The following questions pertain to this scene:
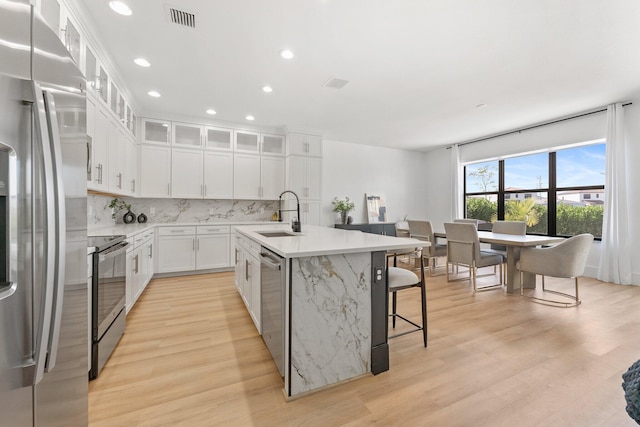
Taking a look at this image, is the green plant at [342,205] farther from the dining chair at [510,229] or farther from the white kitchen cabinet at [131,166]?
the white kitchen cabinet at [131,166]

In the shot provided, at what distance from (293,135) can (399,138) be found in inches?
97.9

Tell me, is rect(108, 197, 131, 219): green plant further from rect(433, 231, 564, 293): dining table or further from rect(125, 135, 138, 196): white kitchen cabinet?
rect(433, 231, 564, 293): dining table

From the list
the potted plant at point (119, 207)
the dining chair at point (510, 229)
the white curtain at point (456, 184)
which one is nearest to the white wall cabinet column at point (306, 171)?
the potted plant at point (119, 207)

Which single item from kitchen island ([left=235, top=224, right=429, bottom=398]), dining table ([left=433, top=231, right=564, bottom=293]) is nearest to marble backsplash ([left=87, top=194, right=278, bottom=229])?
kitchen island ([left=235, top=224, right=429, bottom=398])

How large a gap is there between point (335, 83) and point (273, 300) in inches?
110

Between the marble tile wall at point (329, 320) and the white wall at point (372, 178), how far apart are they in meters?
4.44

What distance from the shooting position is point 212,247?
181 inches

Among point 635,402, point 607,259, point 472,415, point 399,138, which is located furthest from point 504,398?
point 399,138

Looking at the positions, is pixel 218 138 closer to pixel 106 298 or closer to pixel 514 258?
pixel 106 298

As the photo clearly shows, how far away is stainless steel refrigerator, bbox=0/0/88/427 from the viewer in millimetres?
675

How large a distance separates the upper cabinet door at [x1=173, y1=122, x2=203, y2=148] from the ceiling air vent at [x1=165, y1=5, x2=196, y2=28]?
8.62 ft

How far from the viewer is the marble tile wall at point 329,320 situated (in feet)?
5.30

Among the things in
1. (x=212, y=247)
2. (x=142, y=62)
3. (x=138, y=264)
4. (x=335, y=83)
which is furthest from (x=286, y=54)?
(x=212, y=247)

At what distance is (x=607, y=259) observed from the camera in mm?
4148
